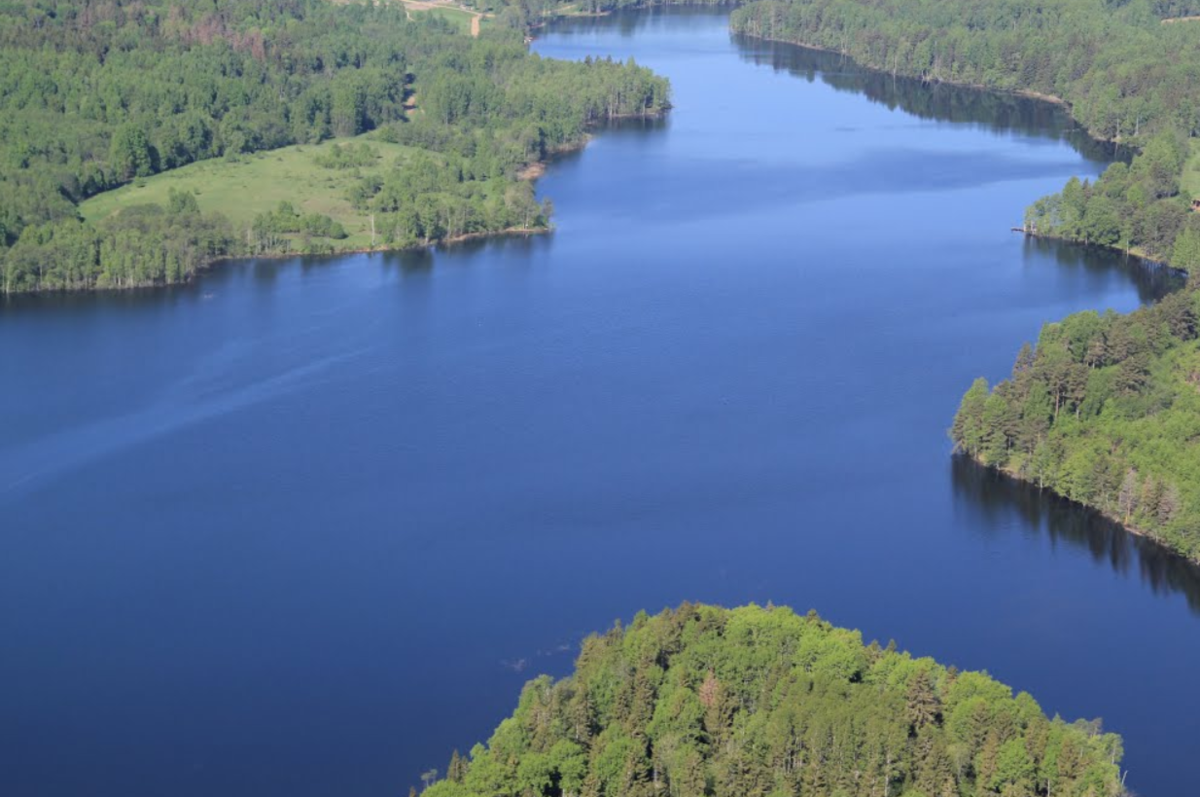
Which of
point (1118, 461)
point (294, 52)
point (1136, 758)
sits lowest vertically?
point (1136, 758)

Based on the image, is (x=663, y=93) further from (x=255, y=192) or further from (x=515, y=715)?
(x=515, y=715)

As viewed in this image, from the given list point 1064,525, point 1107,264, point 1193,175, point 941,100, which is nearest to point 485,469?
point 1064,525

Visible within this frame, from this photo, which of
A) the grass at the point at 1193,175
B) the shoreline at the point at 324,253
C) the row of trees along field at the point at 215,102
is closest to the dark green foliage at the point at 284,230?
the shoreline at the point at 324,253

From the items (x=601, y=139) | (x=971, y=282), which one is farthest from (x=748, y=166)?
(x=971, y=282)

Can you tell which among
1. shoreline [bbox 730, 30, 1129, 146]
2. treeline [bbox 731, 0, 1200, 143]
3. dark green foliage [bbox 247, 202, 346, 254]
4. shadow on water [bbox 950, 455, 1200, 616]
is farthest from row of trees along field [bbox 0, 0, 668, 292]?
shadow on water [bbox 950, 455, 1200, 616]

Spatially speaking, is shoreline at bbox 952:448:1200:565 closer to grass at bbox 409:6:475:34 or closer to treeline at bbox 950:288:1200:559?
treeline at bbox 950:288:1200:559

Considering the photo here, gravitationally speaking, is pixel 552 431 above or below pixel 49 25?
below
